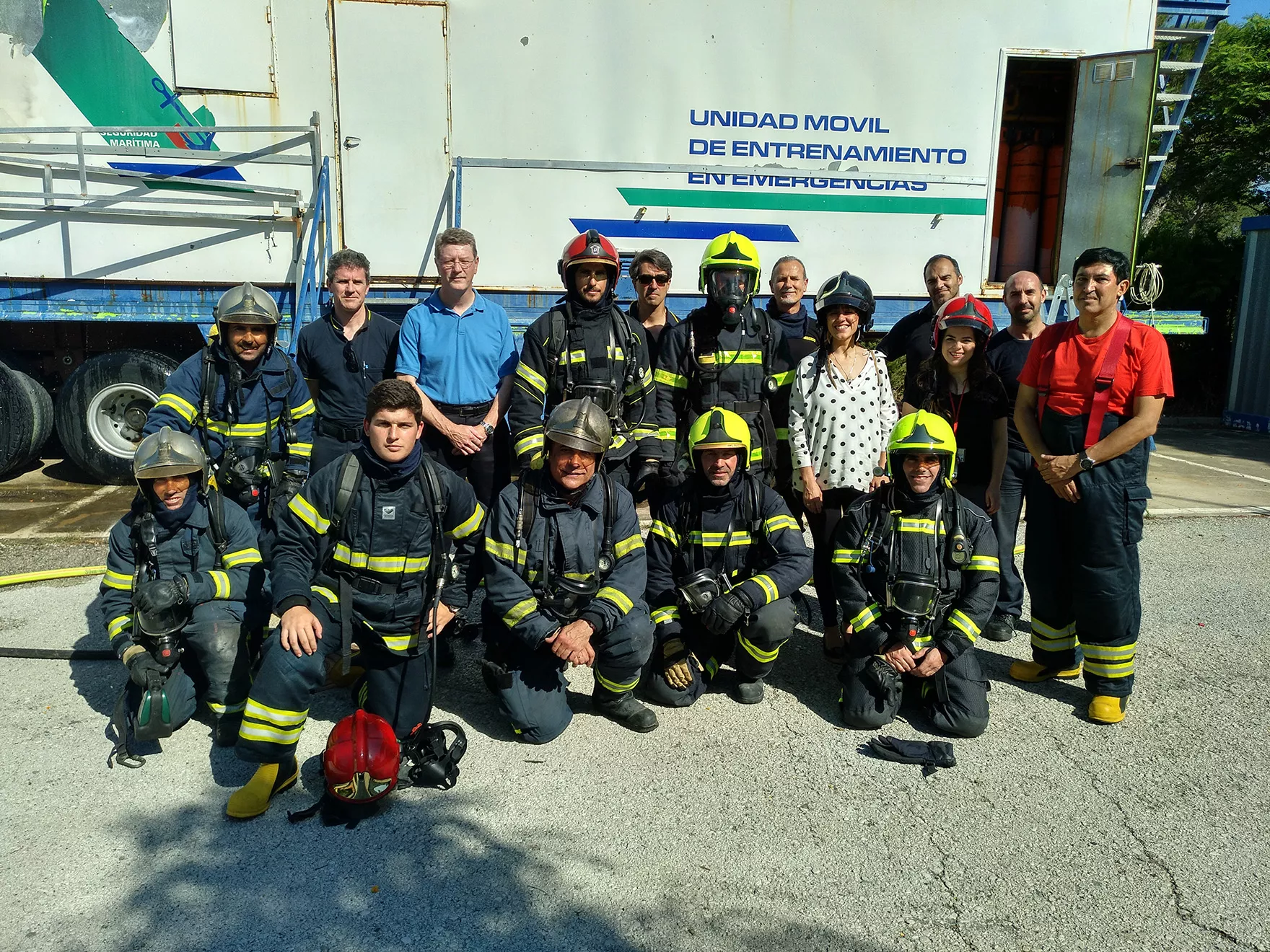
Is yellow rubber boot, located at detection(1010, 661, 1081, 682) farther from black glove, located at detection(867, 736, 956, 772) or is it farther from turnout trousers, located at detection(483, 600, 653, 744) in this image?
turnout trousers, located at detection(483, 600, 653, 744)

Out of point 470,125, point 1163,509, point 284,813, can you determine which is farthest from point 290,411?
point 1163,509

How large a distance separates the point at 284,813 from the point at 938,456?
112 inches

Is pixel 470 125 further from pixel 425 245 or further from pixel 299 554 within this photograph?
pixel 299 554

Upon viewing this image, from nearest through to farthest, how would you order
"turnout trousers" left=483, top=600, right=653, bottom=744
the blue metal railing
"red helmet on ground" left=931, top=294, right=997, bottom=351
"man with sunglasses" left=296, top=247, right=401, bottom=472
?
"turnout trousers" left=483, top=600, right=653, bottom=744, "red helmet on ground" left=931, top=294, right=997, bottom=351, "man with sunglasses" left=296, top=247, right=401, bottom=472, the blue metal railing

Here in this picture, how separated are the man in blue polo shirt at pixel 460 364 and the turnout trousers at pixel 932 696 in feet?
6.73

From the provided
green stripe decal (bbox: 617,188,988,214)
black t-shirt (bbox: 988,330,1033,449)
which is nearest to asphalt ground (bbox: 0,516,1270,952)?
black t-shirt (bbox: 988,330,1033,449)

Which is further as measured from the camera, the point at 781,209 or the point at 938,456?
the point at 781,209

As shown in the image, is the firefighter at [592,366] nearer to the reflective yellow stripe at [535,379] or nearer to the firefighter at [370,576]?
the reflective yellow stripe at [535,379]

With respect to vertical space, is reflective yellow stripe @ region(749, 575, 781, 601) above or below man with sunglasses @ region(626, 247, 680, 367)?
below

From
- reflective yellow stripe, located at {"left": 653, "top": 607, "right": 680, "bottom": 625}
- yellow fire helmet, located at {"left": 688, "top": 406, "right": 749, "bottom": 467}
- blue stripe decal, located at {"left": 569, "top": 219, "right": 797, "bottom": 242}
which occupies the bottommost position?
reflective yellow stripe, located at {"left": 653, "top": 607, "right": 680, "bottom": 625}

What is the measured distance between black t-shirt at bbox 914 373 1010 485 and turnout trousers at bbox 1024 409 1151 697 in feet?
1.56

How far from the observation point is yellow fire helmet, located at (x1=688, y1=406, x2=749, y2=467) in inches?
152

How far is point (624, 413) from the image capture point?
4.41 meters

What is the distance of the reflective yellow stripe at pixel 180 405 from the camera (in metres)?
4.11
